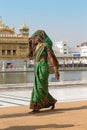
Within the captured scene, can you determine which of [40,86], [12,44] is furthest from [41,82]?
[12,44]

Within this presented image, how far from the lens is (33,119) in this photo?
203 inches

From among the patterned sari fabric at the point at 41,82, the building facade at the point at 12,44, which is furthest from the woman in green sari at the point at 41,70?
the building facade at the point at 12,44

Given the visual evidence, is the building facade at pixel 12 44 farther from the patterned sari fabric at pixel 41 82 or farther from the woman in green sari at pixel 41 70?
the patterned sari fabric at pixel 41 82

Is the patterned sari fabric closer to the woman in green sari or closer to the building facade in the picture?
the woman in green sari

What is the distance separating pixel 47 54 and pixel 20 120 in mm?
1631

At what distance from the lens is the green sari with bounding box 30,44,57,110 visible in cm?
600

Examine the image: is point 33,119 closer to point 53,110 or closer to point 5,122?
point 5,122

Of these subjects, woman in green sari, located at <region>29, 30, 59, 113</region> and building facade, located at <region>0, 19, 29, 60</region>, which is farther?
building facade, located at <region>0, 19, 29, 60</region>

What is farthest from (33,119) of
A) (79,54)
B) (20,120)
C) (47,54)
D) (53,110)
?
(79,54)

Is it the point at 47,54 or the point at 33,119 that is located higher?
the point at 47,54

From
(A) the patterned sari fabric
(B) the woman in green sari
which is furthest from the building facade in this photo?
(A) the patterned sari fabric

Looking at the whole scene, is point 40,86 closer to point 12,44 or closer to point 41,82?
point 41,82

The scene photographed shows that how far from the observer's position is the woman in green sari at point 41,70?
601 centimetres

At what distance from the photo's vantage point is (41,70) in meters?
6.13
